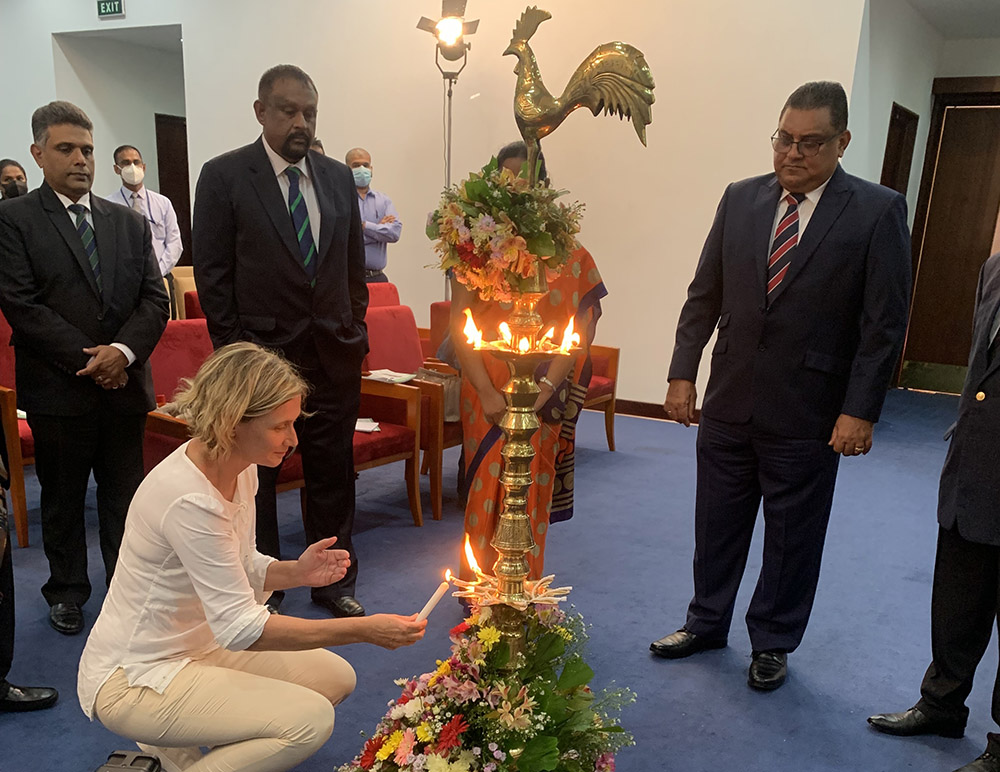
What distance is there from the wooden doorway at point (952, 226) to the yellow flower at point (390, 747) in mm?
7567

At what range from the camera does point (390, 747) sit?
1671 mm

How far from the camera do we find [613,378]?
543 cm

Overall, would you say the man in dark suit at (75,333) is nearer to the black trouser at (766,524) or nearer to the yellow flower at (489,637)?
the yellow flower at (489,637)

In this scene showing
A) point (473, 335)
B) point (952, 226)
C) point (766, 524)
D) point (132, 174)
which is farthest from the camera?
point (952, 226)

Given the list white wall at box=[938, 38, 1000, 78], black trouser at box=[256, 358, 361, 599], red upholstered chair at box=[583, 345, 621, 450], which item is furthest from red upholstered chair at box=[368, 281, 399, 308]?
white wall at box=[938, 38, 1000, 78]

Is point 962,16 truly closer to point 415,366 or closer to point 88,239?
point 415,366

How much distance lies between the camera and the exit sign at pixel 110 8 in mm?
8070

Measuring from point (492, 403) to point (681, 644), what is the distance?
3.41 feet

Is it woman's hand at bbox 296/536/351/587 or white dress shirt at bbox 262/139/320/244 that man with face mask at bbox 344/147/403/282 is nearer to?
white dress shirt at bbox 262/139/320/244

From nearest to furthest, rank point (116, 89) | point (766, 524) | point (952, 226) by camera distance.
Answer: point (766, 524)
point (952, 226)
point (116, 89)

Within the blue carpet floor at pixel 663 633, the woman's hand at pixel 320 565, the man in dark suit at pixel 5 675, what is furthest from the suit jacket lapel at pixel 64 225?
the woman's hand at pixel 320 565

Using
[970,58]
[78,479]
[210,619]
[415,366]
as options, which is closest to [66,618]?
[78,479]

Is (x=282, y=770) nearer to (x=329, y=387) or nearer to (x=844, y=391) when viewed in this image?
(x=329, y=387)

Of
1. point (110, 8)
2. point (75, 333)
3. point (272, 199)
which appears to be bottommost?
point (75, 333)
